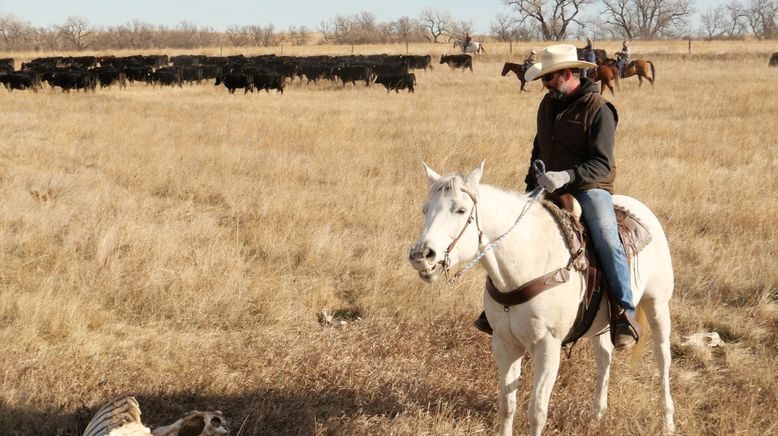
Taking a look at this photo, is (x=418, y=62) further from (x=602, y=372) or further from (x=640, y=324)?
(x=602, y=372)

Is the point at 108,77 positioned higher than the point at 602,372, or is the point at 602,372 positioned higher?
the point at 108,77

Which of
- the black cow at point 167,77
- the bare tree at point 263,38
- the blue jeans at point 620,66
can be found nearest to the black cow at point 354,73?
the black cow at point 167,77

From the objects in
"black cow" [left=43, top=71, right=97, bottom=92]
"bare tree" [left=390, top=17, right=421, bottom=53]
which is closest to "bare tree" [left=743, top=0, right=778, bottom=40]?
"bare tree" [left=390, top=17, right=421, bottom=53]

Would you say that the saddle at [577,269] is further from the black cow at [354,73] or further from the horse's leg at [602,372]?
the black cow at [354,73]

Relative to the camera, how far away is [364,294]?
622 cm

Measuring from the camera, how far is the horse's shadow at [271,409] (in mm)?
3971

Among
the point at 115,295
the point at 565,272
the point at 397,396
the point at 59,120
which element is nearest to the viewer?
the point at 565,272

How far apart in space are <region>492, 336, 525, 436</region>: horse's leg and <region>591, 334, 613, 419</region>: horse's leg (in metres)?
0.77

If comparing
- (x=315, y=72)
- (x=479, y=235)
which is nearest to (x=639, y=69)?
(x=315, y=72)

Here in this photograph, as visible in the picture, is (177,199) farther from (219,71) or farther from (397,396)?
(219,71)

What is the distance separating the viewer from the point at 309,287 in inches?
249

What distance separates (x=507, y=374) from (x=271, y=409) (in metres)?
1.52

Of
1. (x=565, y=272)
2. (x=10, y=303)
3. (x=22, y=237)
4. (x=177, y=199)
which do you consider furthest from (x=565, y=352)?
(x=177, y=199)

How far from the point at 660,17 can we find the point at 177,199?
374ft
